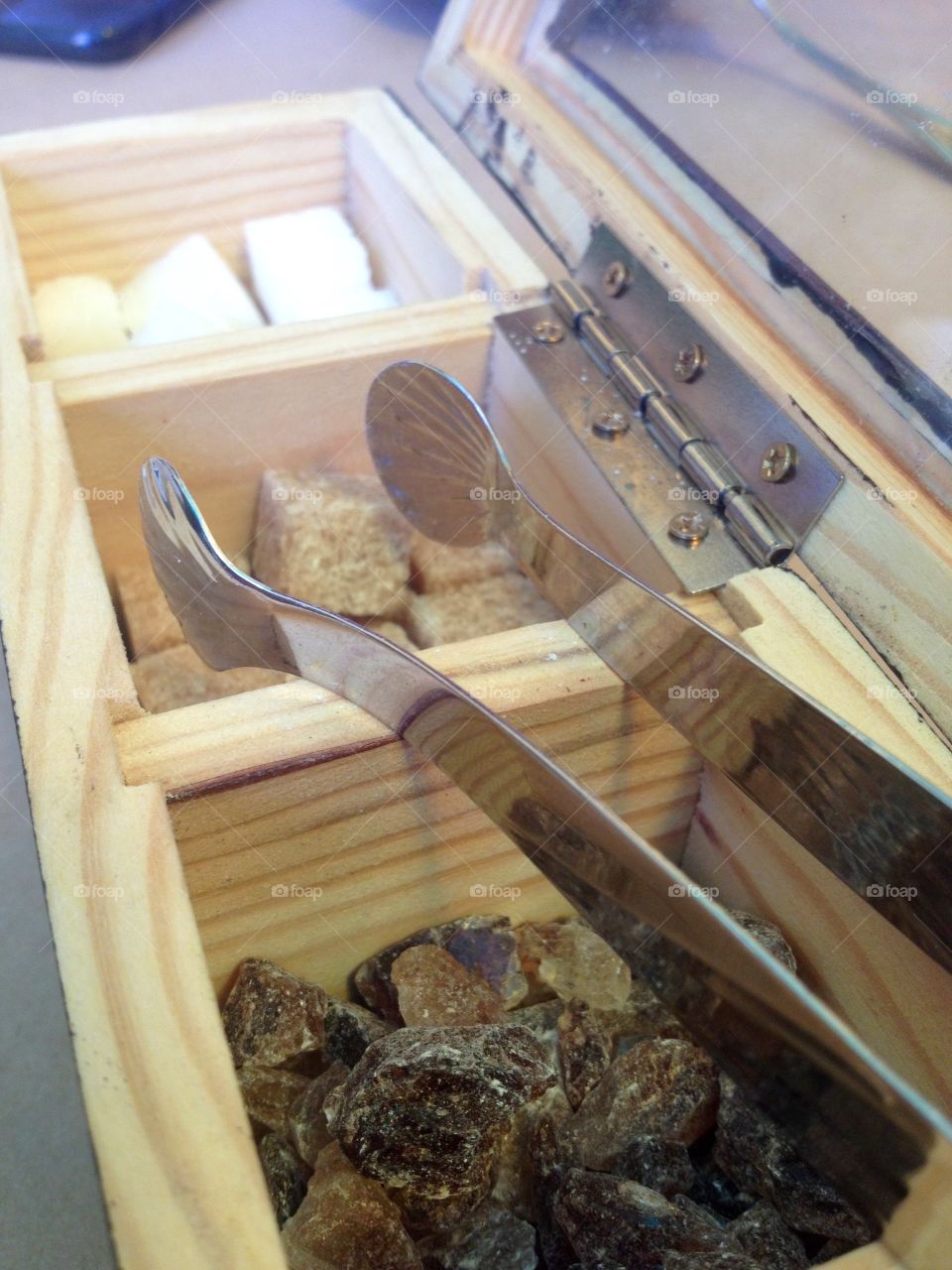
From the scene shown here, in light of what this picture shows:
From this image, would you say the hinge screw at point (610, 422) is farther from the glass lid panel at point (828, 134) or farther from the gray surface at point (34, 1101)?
the gray surface at point (34, 1101)

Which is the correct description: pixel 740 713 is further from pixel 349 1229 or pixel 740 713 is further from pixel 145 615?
pixel 145 615

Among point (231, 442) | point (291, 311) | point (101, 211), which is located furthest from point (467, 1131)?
point (101, 211)

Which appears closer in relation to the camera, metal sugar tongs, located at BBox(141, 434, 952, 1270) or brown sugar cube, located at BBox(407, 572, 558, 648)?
metal sugar tongs, located at BBox(141, 434, 952, 1270)

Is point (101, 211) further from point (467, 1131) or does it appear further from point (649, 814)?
point (467, 1131)

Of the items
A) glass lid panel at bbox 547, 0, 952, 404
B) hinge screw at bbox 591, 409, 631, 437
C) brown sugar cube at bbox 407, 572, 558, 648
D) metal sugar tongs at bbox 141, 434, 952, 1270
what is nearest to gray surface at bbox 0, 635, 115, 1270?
metal sugar tongs at bbox 141, 434, 952, 1270

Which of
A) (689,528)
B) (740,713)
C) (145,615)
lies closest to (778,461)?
(689,528)

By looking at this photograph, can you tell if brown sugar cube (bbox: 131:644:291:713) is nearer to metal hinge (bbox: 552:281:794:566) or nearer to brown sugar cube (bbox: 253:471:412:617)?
brown sugar cube (bbox: 253:471:412:617)
